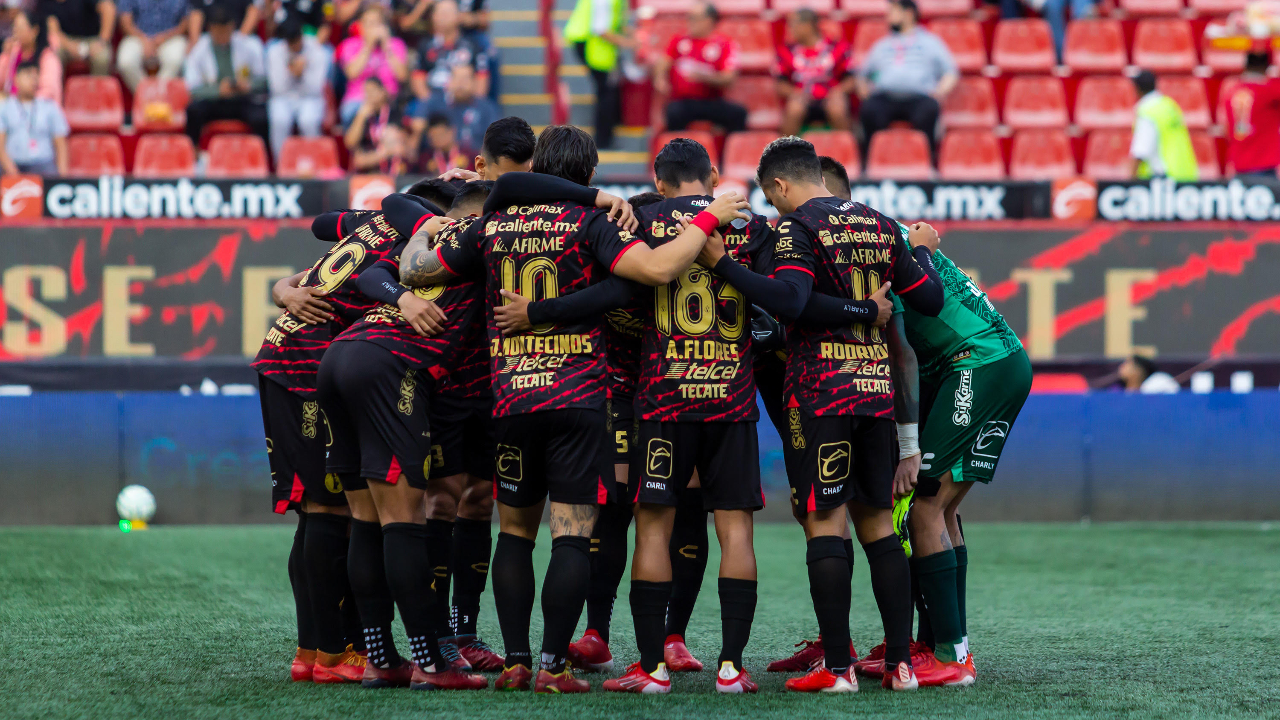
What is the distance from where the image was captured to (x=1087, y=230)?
445 inches

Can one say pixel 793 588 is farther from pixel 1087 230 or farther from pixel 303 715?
pixel 1087 230

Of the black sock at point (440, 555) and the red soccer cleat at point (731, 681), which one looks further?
the black sock at point (440, 555)

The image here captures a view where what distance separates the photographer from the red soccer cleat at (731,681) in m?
4.91

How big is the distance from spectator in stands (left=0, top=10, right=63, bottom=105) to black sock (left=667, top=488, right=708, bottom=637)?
31.4ft

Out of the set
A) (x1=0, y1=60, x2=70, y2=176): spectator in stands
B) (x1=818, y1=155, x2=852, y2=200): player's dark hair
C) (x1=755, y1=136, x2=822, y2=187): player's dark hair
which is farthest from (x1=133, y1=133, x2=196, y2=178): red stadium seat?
(x1=755, y1=136, x2=822, y2=187): player's dark hair

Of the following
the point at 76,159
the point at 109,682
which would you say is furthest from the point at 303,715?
the point at 76,159

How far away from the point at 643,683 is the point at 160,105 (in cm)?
984

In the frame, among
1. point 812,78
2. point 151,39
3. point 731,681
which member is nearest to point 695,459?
point 731,681

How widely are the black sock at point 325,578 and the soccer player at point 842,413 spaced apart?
70.2 inches

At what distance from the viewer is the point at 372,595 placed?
4.97 meters

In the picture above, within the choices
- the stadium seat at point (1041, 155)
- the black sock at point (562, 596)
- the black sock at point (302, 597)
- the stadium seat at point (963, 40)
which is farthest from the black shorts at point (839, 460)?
the stadium seat at point (963, 40)

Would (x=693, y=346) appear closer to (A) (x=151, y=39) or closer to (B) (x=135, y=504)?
(B) (x=135, y=504)

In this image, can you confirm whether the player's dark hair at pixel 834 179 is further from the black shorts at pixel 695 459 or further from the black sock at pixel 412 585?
the black sock at pixel 412 585

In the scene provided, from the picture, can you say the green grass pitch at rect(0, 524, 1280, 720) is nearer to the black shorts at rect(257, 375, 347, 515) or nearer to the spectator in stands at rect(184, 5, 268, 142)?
the black shorts at rect(257, 375, 347, 515)
